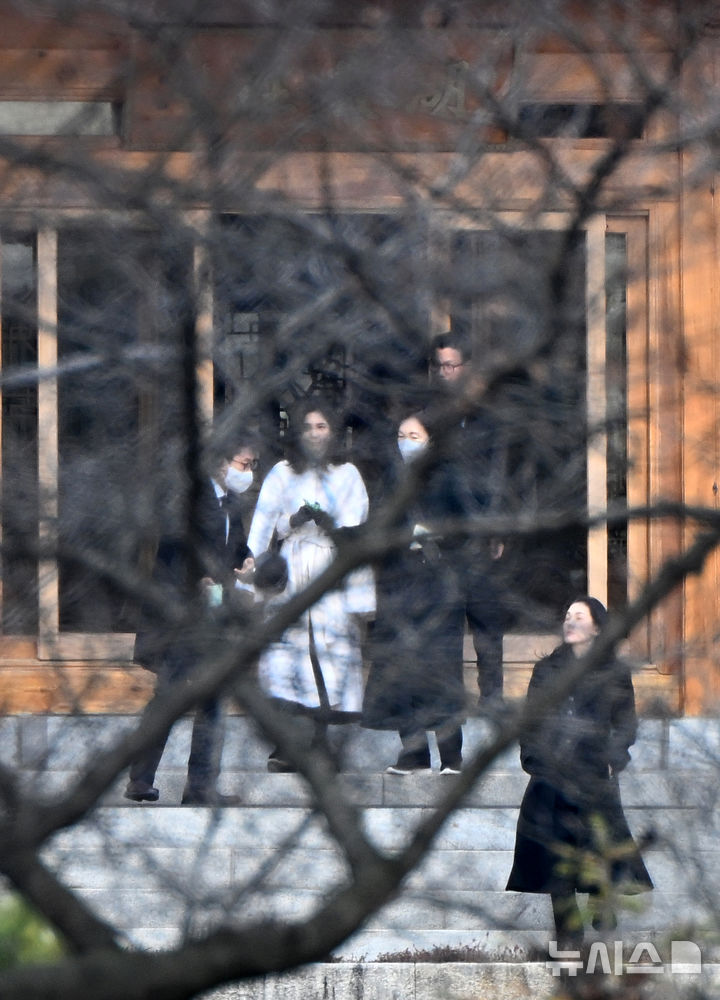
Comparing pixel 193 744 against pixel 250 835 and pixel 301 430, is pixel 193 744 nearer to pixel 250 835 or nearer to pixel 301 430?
pixel 250 835

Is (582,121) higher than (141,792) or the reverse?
higher

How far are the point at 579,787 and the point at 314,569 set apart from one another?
85cm

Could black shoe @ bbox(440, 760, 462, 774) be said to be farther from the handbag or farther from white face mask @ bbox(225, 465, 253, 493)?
white face mask @ bbox(225, 465, 253, 493)

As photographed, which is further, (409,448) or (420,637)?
(420,637)

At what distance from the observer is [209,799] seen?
2465 millimetres

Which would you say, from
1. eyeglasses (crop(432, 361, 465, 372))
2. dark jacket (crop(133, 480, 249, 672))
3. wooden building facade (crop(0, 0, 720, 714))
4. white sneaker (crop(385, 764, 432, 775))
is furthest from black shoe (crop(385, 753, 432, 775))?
eyeglasses (crop(432, 361, 465, 372))

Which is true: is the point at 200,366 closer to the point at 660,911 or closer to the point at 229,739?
the point at 229,739

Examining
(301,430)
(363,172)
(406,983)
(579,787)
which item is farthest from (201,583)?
(406,983)

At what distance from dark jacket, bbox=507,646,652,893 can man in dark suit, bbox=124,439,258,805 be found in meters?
0.48

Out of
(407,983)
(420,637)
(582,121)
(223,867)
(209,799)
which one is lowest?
(407,983)

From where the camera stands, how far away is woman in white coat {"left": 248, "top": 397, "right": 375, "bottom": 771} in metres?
2.19

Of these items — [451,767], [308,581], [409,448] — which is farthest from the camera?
[451,767]

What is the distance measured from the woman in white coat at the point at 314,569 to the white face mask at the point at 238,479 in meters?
0.06

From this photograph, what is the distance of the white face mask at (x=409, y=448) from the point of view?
2193 millimetres
